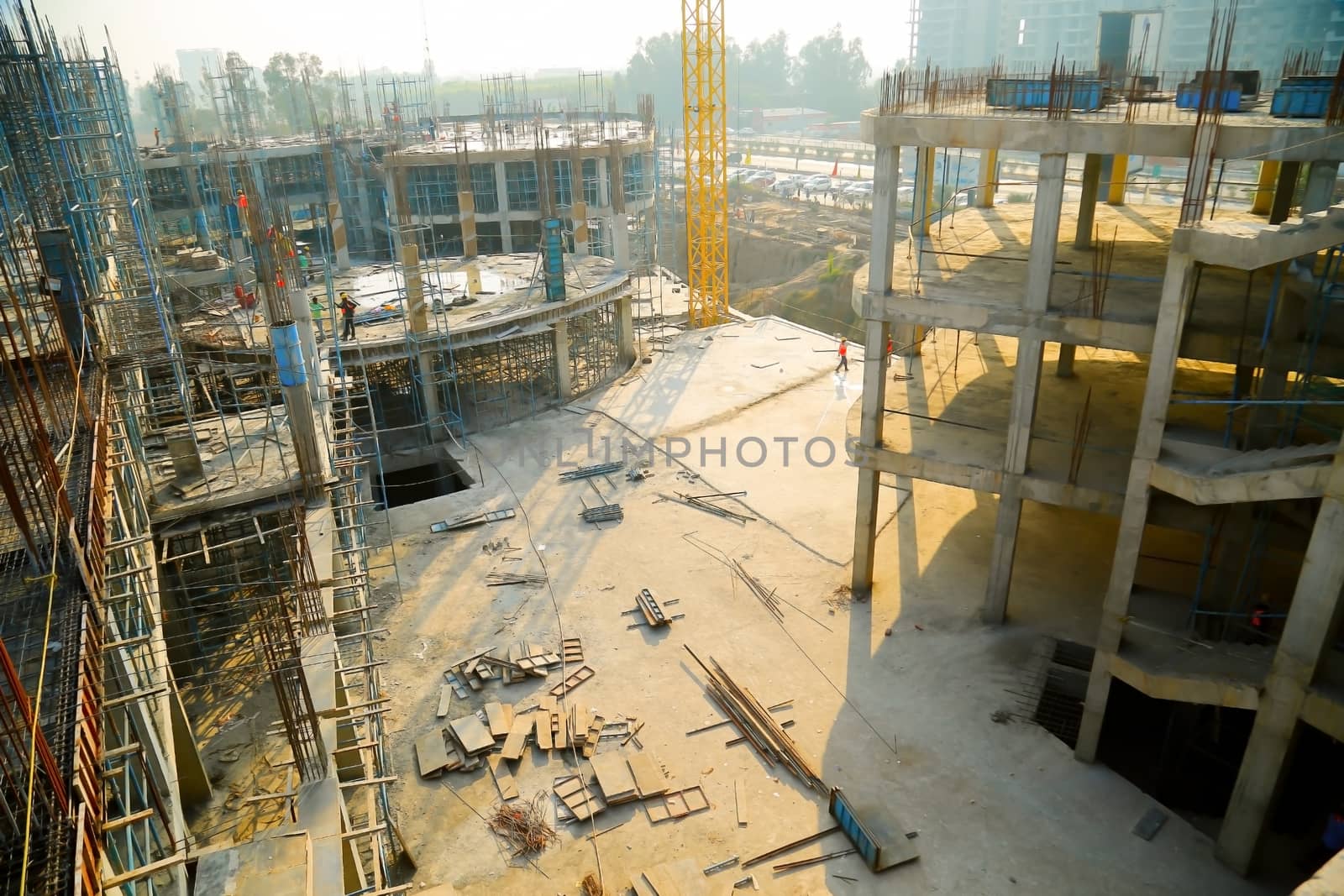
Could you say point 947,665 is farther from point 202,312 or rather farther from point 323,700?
point 202,312

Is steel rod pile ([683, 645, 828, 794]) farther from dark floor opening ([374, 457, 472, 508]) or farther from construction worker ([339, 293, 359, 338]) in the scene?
construction worker ([339, 293, 359, 338])

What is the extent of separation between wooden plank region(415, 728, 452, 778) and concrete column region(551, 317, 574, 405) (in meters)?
15.6

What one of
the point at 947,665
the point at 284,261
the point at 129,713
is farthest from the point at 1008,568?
the point at 284,261

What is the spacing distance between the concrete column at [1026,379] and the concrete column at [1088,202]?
3.61 metres

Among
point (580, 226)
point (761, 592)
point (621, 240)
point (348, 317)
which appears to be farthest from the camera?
point (580, 226)

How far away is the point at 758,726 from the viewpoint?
14.5 m

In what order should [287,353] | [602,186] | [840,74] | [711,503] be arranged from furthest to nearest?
[840,74] < [602,186] < [711,503] < [287,353]

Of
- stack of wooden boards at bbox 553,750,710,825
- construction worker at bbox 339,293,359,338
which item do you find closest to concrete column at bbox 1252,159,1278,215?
stack of wooden boards at bbox 553,750,710,825

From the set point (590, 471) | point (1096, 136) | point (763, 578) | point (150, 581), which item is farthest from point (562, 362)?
point (1096, 136)

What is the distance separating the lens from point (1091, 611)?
654 inches

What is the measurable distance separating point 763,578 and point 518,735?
6.63m

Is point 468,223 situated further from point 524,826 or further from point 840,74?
point 840,74

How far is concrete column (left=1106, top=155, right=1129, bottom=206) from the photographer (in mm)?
21609

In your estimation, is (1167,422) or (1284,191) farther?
(1284,191)
